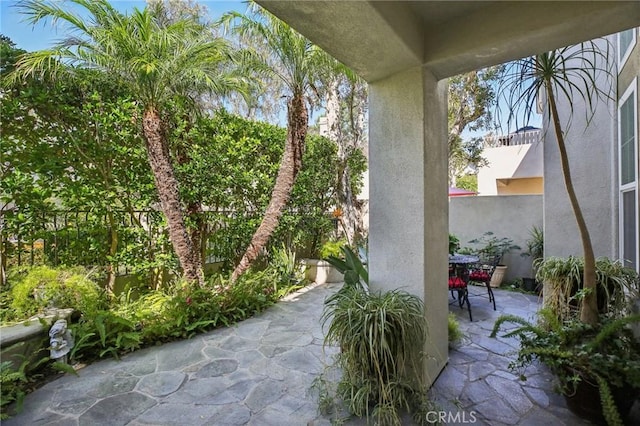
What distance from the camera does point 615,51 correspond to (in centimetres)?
383

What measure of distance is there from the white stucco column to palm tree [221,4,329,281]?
2.29 m

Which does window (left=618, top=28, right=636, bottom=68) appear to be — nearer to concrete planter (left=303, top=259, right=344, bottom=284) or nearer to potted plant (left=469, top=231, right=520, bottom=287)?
potted plant (left=469, top=231, right=520, bottom=287)

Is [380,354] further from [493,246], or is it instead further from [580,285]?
[493,246]

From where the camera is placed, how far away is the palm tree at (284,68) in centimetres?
454

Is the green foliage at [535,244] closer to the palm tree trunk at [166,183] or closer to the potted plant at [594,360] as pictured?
the potted plant at [594,360]

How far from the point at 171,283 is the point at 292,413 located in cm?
342

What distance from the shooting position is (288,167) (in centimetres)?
505

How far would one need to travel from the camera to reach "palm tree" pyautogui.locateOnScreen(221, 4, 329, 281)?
14.9 ft

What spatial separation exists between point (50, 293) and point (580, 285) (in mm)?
5909

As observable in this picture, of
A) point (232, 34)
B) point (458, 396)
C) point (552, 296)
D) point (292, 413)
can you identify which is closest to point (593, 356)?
point (458, 396)

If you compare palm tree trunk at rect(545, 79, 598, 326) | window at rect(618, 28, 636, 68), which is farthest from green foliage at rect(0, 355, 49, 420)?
window at rect(618, 28, 636, 68)

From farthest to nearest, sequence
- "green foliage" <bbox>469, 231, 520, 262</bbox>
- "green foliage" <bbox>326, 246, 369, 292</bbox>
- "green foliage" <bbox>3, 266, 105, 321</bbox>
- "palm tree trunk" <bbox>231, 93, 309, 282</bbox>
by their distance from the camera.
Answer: "green foliage" <bbox>469, 231, 520, 262</bbox>
"palm tree trunk" <bbox>231, 93, 309, 282</bbox>
"green foliage" <bbox>3, 266, 105, 321</bbox>
"green foliage" <bbox>326, 246, 369, 292</bbox>

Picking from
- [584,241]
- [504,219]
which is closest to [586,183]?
[584,241]

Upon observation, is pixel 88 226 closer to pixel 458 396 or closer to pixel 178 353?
pixel 178 353
